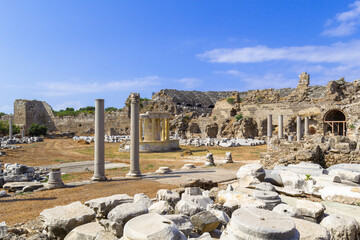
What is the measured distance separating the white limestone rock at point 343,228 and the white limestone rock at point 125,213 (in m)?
3.31

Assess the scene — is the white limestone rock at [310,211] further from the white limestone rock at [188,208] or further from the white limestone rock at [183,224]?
the white limestone rock at [183,224]

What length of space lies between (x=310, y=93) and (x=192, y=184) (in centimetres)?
3324

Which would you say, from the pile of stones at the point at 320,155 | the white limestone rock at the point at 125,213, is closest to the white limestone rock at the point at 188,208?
the white limestone rock at the point at 125,213

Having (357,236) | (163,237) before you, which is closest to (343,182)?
(357,236)

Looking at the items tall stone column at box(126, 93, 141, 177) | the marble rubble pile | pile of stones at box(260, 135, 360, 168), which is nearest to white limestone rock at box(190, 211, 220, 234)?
the marble rubble pile

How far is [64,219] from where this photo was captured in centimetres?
468

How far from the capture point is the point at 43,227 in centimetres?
503

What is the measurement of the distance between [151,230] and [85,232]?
1.52 meters

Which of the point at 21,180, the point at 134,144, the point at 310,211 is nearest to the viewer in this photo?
the point at 310,211

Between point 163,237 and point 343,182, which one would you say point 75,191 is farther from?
point 343,182

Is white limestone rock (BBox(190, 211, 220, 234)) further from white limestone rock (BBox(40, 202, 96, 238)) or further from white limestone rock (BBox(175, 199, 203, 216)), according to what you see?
white limestone rock (BBox(40, 202, 96, 238))

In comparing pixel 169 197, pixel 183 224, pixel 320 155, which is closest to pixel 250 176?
pixel 169 197

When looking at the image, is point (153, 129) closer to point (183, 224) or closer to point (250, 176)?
point (250, 176)

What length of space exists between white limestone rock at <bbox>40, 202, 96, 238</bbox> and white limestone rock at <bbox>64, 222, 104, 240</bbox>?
0.58 ft
